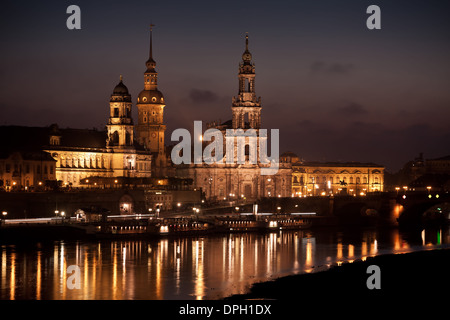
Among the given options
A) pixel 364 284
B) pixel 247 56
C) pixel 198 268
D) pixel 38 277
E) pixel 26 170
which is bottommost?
pixel 364 284

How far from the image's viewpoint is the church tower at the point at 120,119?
13012 cm

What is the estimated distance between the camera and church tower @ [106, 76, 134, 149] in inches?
5123

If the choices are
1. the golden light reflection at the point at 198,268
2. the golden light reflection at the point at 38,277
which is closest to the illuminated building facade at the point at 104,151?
the golden light reflection at the point at 198,268

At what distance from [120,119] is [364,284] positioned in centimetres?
7428

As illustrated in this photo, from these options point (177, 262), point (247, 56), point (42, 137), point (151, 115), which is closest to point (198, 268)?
point (177, 262)

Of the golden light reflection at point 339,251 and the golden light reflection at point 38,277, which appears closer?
the golden light reflection at point 38,277

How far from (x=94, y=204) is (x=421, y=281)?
55959mm

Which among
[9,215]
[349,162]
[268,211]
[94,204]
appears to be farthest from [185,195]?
[349,162]

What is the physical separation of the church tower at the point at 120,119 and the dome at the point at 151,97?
9536 mm

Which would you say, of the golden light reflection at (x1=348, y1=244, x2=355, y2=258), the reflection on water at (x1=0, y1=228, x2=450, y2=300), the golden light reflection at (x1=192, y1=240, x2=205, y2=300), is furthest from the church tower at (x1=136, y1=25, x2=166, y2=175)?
the golden light reflection at (x1=348, y1=244, x2=355, y2=258)

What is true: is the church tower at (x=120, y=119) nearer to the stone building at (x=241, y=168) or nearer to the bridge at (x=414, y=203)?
the stone building at (x=241, y=168)

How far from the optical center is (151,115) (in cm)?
14162

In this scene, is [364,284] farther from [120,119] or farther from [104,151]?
[104,151]

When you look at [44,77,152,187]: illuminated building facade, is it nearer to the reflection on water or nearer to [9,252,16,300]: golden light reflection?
the reflection on water
